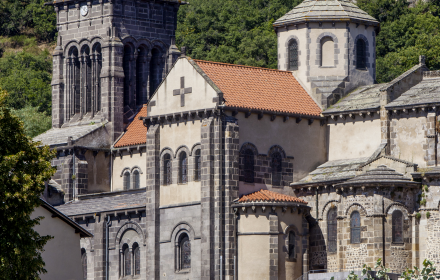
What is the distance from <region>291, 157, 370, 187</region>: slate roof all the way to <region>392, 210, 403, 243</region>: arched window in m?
3.78

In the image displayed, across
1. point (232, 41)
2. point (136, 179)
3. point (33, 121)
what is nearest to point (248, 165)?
point (136, 179)

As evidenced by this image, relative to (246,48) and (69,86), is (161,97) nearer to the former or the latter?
(69,86)

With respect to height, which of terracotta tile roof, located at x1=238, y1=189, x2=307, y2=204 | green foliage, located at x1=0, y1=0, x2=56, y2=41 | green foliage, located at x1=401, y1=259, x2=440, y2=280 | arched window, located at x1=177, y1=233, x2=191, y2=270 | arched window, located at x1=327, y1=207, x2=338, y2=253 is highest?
green foliage, located at x1=0, y1=0, x2=56, y2=41

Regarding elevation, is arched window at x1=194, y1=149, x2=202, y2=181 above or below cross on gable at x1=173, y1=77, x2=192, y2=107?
below

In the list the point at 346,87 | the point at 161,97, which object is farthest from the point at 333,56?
the point at 161,97

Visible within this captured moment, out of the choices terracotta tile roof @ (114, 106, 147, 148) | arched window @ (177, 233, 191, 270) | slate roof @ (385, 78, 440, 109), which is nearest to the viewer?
slate roof @ (385, 78, 440, 109)

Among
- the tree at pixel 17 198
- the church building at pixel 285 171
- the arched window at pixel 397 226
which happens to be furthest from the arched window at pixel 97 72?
the tree at pixel 17 198

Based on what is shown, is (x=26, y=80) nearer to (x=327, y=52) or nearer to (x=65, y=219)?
(x=327, y=52)

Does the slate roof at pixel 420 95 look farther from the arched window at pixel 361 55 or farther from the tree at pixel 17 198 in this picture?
the tree at pixel 17 198

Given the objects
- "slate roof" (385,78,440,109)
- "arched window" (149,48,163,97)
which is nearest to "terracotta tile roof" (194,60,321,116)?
"slate roof" (385,78,440,109)

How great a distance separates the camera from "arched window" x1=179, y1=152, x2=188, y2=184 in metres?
69.0

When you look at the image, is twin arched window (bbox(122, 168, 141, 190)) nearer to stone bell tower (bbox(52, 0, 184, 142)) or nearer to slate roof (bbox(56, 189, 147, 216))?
slate roof (bbox(56, 189, 147, 216))

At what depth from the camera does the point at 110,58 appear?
280ft

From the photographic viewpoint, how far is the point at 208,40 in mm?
127562
